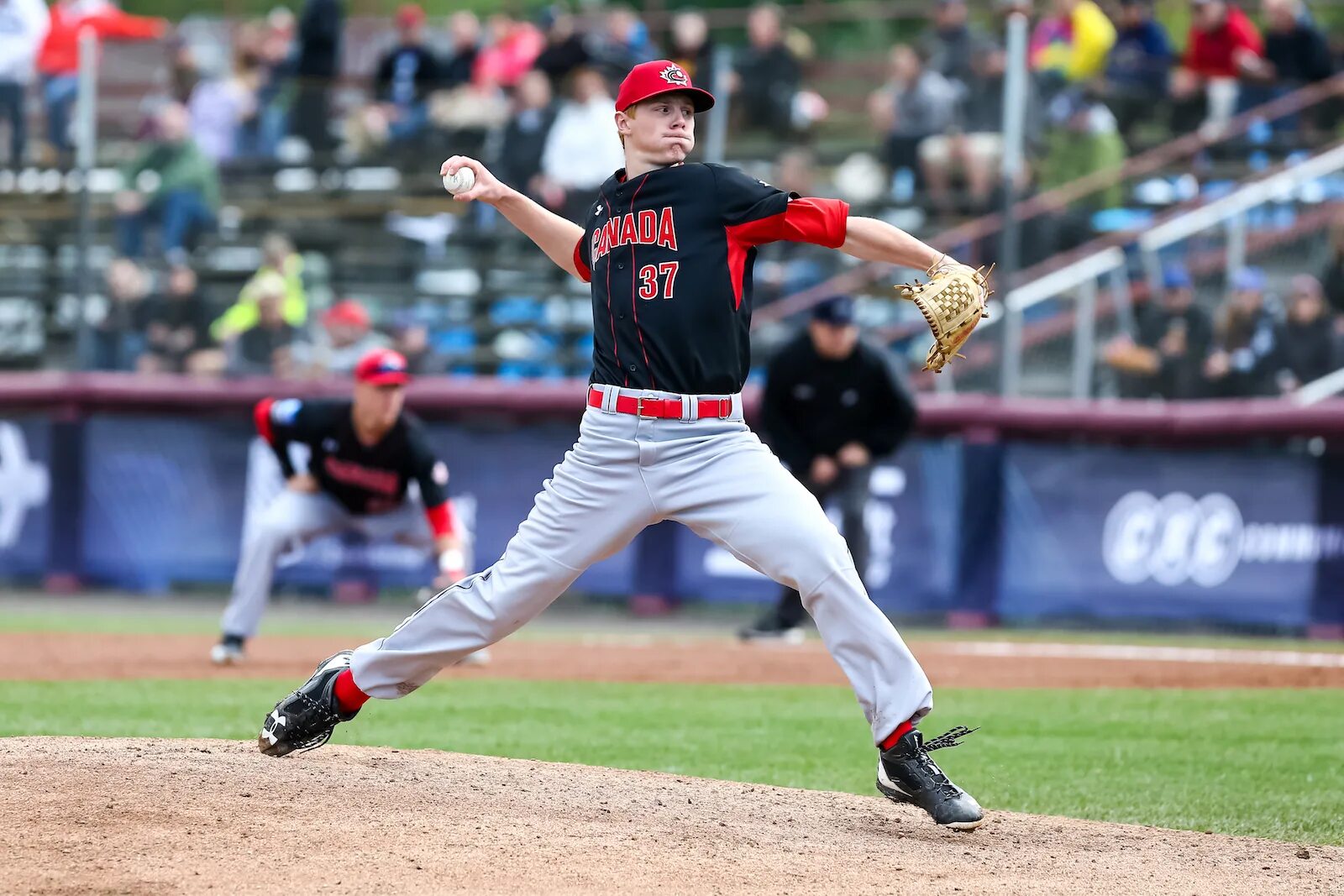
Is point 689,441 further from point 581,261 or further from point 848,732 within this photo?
point 848,732

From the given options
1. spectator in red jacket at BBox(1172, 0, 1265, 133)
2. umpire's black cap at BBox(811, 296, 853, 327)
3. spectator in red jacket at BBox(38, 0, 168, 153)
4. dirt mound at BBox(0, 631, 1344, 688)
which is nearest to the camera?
dirt mound at BBox(0, 631, 1344, 688)

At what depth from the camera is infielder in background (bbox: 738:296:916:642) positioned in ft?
33.8

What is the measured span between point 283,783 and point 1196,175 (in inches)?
324

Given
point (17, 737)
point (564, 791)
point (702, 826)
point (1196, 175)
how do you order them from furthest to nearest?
point (1196, 175) < point (17, 737) < point (564, 791) < point (702, 826)

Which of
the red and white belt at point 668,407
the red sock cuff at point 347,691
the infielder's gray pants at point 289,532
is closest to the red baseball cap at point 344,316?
the infielder's gray pants at point 289,532

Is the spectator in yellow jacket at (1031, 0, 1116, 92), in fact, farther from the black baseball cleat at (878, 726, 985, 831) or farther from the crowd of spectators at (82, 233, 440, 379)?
the black baseball cleat at (878, 726, 985, 831)

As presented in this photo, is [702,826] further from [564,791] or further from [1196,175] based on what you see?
[1196,175]

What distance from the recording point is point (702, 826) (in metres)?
4.79

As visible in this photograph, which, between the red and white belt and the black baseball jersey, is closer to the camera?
the red and white belt

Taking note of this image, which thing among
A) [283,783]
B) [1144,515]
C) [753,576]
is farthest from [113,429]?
[283,783]

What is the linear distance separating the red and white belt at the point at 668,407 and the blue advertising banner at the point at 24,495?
30.8ft

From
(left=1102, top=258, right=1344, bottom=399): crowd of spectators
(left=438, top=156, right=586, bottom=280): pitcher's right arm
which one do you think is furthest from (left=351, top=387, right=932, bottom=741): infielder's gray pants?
(left=1102, top=258, right=1344, bottom=399): crowd of spectators

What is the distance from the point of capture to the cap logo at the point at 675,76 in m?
4.90

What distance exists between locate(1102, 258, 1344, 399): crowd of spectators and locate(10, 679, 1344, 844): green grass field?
3.31 meters
